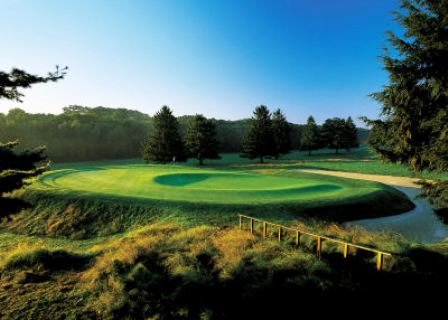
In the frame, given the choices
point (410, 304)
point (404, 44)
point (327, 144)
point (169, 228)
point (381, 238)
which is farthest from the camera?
point (327, 144)

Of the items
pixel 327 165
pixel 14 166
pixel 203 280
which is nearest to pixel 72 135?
pixel 327 165

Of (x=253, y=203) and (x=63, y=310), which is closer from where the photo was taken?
(x=63, y=310)

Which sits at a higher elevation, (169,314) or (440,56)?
(440,56)

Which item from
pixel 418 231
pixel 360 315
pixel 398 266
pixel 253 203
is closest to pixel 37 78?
pixel 360 315

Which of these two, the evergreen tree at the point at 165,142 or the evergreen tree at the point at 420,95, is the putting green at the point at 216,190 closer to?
the evergreen tree at the point at 420,95

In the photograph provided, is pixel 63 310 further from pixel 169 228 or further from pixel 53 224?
pixel 53 224

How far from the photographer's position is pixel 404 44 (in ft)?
34.1

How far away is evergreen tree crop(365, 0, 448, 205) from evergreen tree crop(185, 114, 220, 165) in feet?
116

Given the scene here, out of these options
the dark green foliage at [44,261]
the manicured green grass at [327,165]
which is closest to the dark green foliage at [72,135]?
the manicured green grass at [327,165]

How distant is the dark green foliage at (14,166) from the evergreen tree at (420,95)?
12378 millimetres

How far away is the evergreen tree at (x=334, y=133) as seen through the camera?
241ft

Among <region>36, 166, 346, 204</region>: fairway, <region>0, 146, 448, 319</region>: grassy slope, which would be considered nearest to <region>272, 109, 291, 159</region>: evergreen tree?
<region>36, 166, 346, 204</region>: fairway

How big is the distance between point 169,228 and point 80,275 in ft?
14.4

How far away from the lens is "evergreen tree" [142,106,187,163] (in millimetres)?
44000
